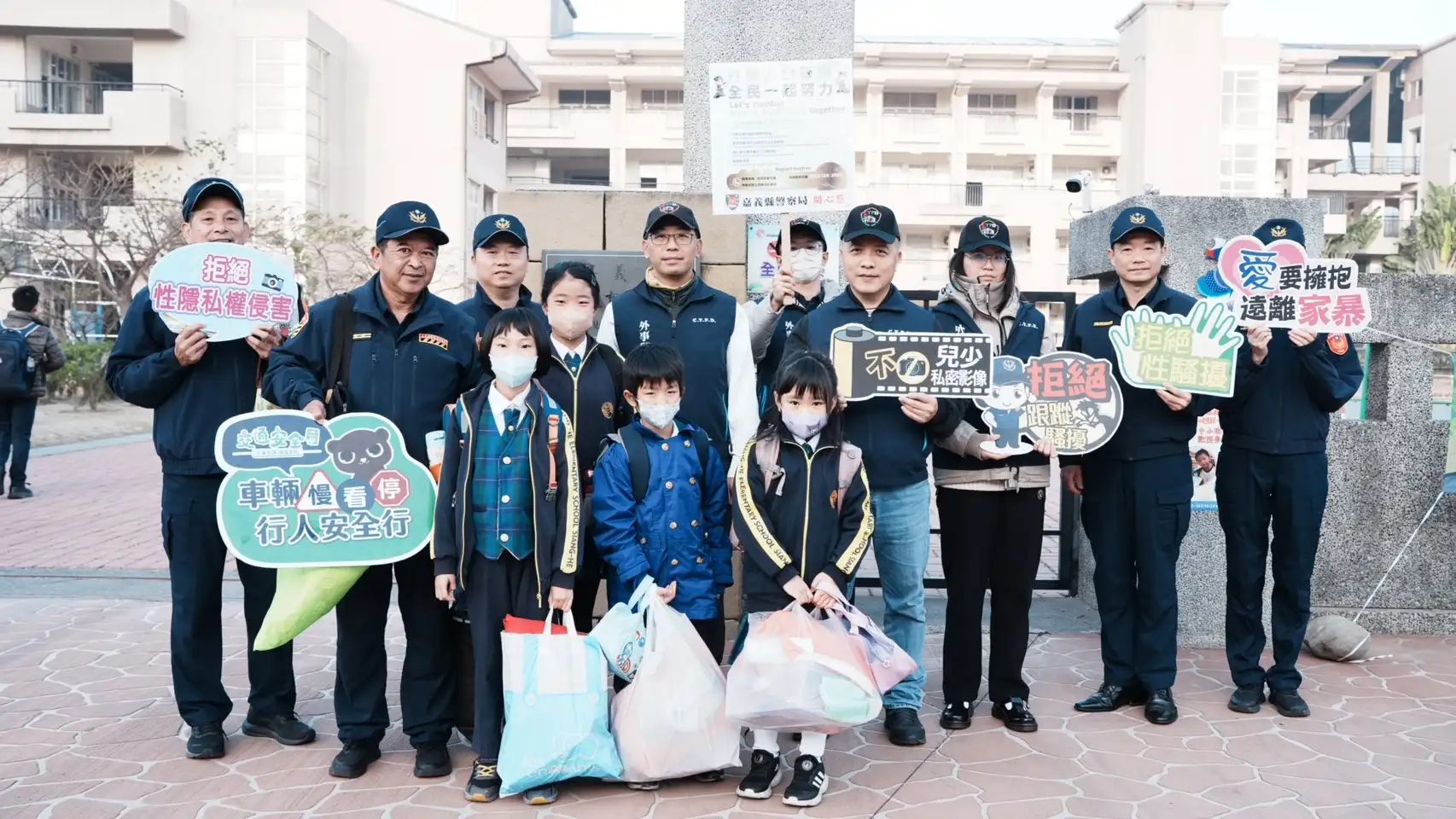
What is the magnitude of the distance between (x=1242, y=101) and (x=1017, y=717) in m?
40.6

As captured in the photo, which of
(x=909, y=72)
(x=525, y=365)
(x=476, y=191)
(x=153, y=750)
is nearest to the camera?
(x=525, y=365)

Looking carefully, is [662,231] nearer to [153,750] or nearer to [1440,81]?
[153,750]

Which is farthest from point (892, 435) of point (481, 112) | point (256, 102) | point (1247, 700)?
point (481, 112)

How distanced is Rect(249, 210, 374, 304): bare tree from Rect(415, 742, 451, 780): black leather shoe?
2155 centimetres

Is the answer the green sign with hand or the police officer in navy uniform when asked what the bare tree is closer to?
the green sign with hand

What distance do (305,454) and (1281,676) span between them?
4.20 meters

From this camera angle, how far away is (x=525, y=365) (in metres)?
3.80

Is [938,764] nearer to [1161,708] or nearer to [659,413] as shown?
[1161,708]

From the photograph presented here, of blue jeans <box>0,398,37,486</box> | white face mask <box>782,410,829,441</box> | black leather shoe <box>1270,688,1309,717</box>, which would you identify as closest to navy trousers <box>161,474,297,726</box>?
white face mask <box>782,410,829,441</box>

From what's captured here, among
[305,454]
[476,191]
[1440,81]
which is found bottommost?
[305,454]

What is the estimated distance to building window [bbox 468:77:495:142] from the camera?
31609 mm

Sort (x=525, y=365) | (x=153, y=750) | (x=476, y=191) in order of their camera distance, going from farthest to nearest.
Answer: (x=476, y=191), (x=153, y=750), (x=525, y=365)

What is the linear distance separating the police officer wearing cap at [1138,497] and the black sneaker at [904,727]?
86 cm

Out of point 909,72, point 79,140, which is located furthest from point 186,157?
point 909,72
